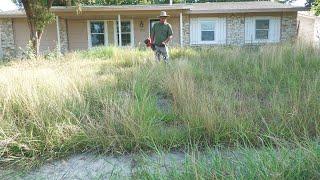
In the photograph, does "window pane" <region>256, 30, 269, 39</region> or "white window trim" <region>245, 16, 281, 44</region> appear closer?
"white window trim" <region>245, 16, 281, 44</region>

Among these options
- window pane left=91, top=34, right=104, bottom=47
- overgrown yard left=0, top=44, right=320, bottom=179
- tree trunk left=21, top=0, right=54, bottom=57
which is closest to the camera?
overgrown yard left=0, top=44, right=320, bottom=179

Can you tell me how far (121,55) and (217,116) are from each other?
769cm

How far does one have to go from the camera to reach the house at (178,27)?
59.2 feet

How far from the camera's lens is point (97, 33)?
18922 millimetres

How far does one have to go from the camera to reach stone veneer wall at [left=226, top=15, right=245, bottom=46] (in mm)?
18359

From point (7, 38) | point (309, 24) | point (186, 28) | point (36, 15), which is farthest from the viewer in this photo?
point (309, 24)

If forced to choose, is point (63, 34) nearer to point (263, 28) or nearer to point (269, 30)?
point (263, 28)

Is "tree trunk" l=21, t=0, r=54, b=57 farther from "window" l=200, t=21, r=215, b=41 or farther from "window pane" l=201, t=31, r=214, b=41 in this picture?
"window pane" l=201, t=31, r=214, b=41

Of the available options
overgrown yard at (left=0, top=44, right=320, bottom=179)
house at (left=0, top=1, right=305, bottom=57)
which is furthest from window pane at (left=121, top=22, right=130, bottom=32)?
overgrown yard at (left=0, top=44, right=320, bottom=179)

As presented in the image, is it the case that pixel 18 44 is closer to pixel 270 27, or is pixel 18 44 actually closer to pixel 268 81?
pixel 270 27

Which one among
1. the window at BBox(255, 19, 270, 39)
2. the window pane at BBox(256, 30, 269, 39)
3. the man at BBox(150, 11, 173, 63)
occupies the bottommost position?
the man at BBox(150, 11, 173, 63)

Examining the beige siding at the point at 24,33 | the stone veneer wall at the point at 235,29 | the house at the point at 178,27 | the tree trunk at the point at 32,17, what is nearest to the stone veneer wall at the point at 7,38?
the house at the point at 178,27

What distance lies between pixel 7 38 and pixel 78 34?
13.7ft

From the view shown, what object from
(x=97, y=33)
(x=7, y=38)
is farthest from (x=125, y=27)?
(x=7, y=38)
